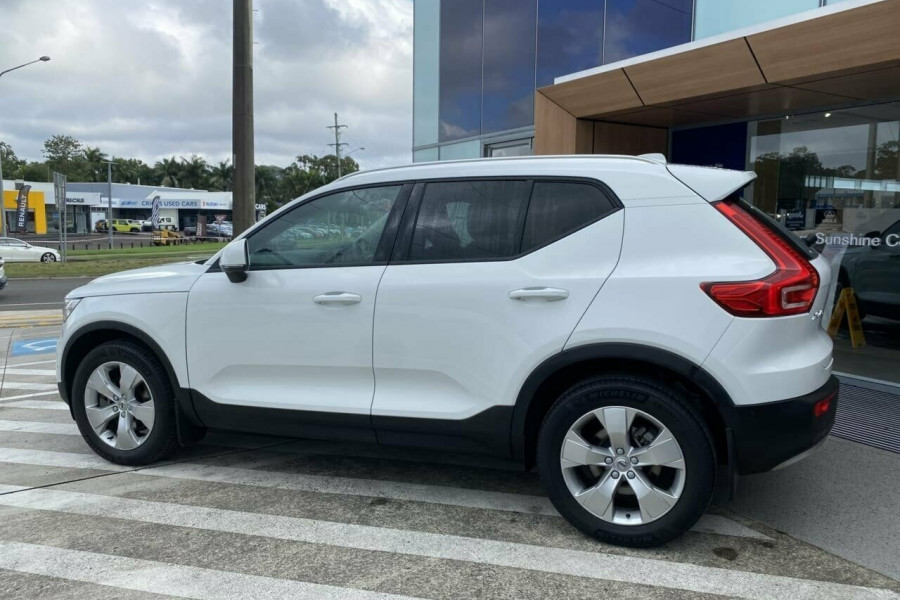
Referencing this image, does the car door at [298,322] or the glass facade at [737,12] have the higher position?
the glass facade at [737,12]

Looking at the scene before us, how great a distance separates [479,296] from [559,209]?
0.60 m

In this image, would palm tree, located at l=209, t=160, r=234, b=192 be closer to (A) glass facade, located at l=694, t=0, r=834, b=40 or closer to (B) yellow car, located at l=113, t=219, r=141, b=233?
(B) yellow car, located at l=113, t=219, r=141, b=233

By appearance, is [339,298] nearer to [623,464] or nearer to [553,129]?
[623,464]

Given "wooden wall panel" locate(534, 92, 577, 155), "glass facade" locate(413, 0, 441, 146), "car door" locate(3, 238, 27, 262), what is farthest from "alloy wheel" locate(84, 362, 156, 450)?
"car door" locate(3, 238, 27, 262)

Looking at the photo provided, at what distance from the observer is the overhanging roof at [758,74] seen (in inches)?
218

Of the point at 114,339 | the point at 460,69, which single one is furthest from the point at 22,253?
the point at 114,339

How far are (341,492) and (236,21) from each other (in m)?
6.09

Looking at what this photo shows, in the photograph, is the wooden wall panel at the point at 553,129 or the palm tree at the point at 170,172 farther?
the palm tree at the point at 170,172

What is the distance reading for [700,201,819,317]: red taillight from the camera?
2941mm

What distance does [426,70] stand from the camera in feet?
43.2

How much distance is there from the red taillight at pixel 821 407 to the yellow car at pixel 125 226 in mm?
70451

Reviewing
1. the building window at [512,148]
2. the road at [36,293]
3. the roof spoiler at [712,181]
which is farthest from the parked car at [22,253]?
the roof spoiler at [712,181]

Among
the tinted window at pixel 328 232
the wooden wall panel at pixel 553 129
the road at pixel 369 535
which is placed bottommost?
the road at pixel 369 535

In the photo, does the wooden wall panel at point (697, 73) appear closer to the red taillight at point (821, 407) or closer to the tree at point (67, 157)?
the red taillight at point (821, 407)
